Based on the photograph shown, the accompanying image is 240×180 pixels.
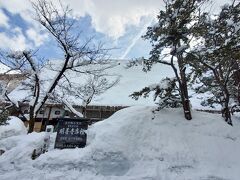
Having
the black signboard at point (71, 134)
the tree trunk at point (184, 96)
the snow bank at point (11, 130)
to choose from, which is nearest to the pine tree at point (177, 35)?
the tree trunk at point (184, 96)

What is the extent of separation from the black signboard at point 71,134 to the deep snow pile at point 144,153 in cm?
30

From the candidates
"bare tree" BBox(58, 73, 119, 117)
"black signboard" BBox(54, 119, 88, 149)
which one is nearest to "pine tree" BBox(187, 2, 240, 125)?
"black signboard" BBox(54, 119, 88, 149)

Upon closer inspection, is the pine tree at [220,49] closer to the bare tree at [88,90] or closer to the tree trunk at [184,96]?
the tree trunk at [184,96]

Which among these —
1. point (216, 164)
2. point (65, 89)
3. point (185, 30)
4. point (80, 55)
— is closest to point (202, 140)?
point (216, 164)

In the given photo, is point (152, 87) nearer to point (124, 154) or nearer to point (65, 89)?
point (124, 154)

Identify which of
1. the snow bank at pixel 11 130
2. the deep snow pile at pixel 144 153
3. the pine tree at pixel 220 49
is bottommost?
the deep snow pile at pixel 144 153

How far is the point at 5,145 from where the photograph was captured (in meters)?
11.0

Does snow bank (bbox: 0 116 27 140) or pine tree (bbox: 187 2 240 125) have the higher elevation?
pine tree (bbox: 187 2 240 125)

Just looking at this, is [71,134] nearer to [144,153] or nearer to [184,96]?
[144,153]

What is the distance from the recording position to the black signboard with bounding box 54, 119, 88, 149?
9.28m

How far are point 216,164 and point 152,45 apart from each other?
535 cm

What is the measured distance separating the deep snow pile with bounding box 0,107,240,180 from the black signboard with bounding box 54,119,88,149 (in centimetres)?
30

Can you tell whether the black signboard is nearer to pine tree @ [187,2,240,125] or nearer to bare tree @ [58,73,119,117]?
pine tree @ [187,2,240,125]

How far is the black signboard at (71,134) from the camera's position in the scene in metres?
9.28
